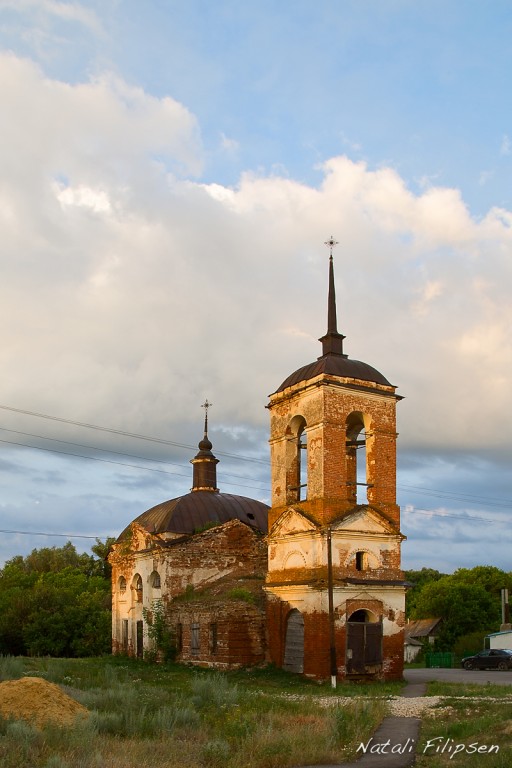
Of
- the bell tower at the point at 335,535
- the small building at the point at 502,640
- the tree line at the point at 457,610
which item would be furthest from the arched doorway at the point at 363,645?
the tree line at the point at 457,610

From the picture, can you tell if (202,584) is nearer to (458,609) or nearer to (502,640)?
(502,640)

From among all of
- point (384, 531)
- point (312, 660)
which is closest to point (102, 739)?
point (312, 660)

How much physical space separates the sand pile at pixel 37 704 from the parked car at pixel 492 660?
23.0 meters

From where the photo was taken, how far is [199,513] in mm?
33031

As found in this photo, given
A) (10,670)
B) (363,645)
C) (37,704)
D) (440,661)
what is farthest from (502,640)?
(37,704)

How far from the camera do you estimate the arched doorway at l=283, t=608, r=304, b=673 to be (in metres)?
25.6

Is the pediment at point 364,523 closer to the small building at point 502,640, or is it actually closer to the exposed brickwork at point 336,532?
the exposed brickwork at point 336,532

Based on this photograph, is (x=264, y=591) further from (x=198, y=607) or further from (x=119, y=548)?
(x=119, y=548)

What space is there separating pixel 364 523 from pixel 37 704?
13.4 m

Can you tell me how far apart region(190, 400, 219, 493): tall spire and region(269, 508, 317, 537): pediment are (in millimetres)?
9801

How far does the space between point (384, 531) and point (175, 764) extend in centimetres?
1627

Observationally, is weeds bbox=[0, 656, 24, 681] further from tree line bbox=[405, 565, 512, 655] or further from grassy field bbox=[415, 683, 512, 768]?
tree line bbox=[405, 565, 512, 655]

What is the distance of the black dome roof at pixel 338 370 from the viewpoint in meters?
26.8

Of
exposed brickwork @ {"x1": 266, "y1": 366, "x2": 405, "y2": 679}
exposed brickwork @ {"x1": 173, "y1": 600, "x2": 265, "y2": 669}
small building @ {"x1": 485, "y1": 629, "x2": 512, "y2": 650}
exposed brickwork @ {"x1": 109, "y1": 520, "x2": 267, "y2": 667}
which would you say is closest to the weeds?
exposed brickwork @ {"x1": 173, "y1": 600, "x2": 265, "y2": 669}
